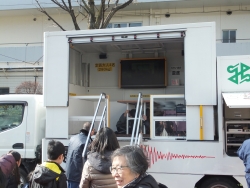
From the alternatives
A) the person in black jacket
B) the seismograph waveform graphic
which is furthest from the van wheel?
the person in black jacket

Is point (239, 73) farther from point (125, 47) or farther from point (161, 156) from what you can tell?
point (125, 47)

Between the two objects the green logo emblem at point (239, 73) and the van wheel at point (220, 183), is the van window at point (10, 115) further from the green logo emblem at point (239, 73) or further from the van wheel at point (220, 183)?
the green logo emblem at point (239, 73)

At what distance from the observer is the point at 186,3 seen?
1697 centimetres

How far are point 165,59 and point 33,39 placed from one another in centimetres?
1256

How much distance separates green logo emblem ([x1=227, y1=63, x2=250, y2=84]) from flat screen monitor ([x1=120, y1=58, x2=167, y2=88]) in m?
2.75

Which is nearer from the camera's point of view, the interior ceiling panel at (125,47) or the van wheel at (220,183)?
the van wheel at (220,183)

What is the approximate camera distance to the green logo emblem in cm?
567

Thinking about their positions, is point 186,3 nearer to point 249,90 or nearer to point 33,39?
point 33,39

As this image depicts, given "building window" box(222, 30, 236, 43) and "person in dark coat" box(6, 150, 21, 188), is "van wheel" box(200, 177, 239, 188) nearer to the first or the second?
"person in dark coat" box(6, 150, 21, 188)

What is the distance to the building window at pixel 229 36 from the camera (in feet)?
55.5

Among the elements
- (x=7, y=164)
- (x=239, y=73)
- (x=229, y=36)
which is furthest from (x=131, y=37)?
(x=229, y=36)

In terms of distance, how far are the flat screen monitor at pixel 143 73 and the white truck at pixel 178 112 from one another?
826mm

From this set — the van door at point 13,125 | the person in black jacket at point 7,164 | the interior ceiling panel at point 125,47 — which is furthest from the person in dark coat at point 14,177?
the interior ceiling panel at point 125,47

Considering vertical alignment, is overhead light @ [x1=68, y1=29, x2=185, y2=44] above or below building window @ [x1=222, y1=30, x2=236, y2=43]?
below
